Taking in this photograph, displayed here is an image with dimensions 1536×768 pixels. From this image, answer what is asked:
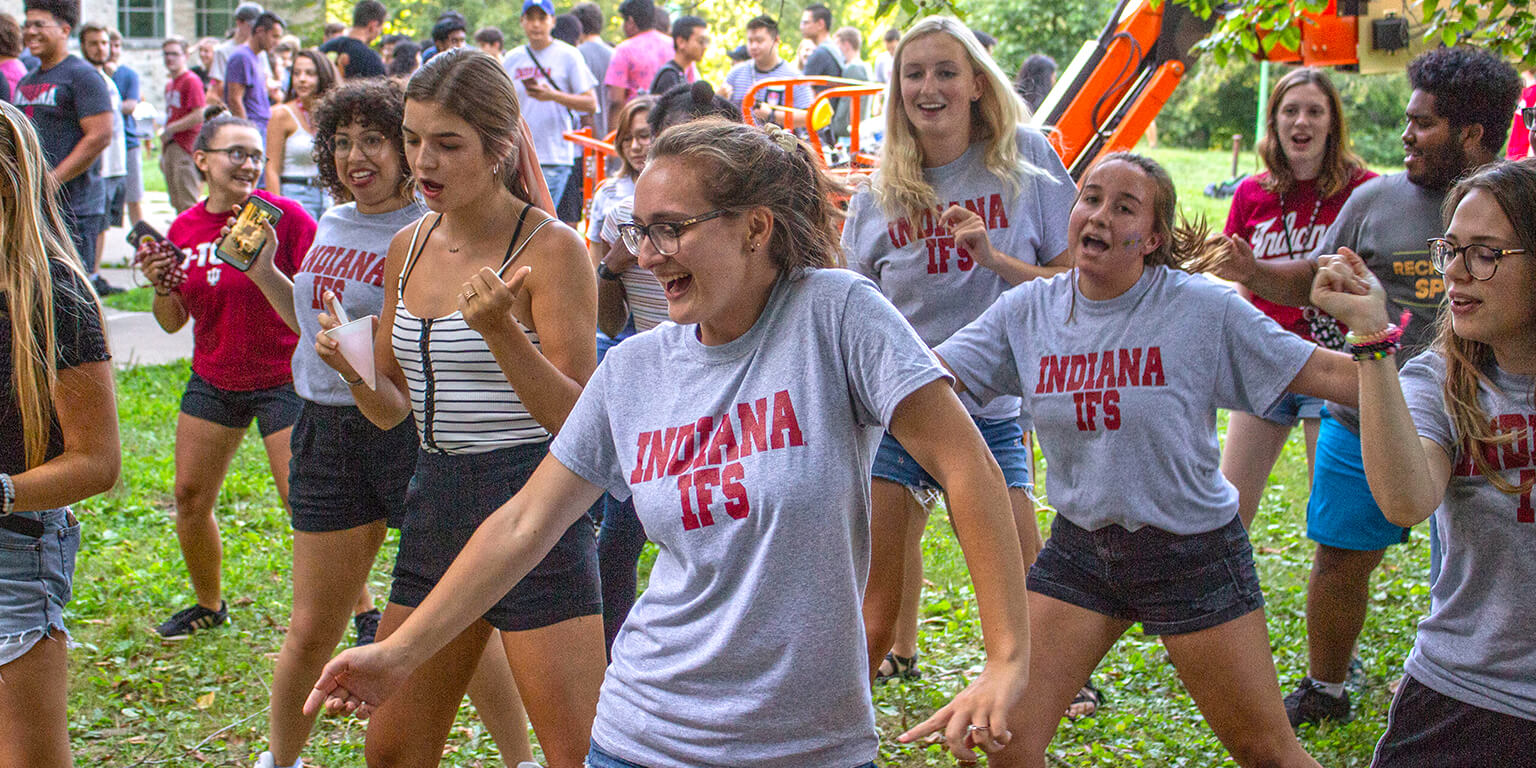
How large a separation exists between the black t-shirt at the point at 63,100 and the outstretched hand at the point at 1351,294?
8501mm

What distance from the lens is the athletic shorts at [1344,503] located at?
4324 mm

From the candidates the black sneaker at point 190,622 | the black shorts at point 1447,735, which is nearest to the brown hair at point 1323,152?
the black shorts at point 1447,735

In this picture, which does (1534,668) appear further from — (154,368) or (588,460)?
(154,368)

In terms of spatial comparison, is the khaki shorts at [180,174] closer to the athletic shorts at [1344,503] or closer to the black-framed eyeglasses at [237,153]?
the black-framed eyeglasses at [237,153]

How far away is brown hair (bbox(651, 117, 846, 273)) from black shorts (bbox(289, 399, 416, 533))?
5.88ft

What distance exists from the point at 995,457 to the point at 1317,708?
147cm

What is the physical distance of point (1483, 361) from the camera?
2.74m

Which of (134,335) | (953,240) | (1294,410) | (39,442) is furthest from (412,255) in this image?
(134,335)

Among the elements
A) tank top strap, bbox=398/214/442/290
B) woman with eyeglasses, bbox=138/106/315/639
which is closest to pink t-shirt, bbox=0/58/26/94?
woman with eyeglasses, bbox=138/106/315/639

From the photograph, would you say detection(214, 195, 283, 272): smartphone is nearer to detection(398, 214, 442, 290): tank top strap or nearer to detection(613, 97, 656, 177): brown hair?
detection(398, 214, 442, 290): tank top strap

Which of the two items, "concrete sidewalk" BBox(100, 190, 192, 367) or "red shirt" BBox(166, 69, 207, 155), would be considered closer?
"concrete sidewalk" BBox(100, 190, 192, 367)

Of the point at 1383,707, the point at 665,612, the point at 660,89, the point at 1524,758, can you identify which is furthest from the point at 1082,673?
the point at 660,89

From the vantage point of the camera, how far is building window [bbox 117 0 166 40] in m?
34.7

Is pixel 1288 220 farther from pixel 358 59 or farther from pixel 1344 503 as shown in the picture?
pixel 358 59
